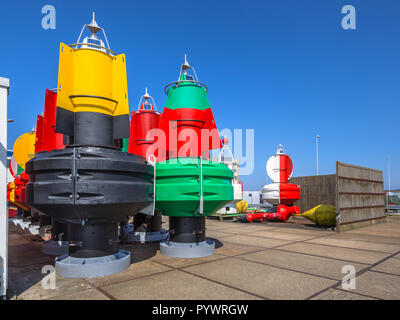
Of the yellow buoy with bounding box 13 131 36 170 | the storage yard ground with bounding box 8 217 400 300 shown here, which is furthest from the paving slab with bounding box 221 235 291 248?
the yellow buoy with bounding box 13 131 36 170

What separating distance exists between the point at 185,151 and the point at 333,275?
386 cm

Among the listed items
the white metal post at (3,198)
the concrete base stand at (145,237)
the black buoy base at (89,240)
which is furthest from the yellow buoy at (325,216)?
the white metal post at (3,198)

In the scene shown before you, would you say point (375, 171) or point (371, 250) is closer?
point (371, 250)

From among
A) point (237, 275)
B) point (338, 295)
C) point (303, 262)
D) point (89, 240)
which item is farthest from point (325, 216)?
point (89, 240)

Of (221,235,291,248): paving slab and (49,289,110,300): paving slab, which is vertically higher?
(49,289,110,300): paving slab

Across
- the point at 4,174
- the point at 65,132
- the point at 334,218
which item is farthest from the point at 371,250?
the point at 4,174

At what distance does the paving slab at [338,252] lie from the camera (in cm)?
627

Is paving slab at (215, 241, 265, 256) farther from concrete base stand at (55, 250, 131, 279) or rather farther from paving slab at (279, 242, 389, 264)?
concrete base stand at (55, 250, 131, 279)

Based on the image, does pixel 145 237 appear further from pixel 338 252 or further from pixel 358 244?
pixel 358 244

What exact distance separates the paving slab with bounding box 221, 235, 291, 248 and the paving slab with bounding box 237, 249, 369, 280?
1162 millimetres

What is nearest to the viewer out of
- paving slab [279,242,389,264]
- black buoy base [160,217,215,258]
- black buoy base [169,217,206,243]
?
paving slab [279,242,389,264]

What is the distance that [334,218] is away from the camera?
A: 1171 centimetres

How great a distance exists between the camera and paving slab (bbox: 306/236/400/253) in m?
7.34
